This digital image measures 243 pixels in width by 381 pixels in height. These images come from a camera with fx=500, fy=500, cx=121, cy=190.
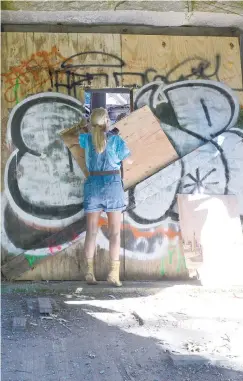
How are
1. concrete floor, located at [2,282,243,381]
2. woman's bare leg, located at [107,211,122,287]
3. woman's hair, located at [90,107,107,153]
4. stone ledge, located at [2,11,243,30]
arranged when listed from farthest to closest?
stone ledge, located at [2,11,243,30], woman's bare leg, located at [107,211,122,287], woman's hair, located at [90,107,107,153], concrete floor, located at [2,282,243,381]

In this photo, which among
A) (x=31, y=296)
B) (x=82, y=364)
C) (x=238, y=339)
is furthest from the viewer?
(x=31, y=296)

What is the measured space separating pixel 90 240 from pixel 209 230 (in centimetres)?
151

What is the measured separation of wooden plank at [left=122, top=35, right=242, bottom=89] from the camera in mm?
6234

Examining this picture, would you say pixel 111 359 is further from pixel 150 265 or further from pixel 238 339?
pixel 150 265

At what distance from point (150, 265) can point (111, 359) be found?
233 centimetres

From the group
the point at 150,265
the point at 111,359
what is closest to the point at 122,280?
the point at 150,265

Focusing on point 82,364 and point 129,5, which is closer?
point 82,364

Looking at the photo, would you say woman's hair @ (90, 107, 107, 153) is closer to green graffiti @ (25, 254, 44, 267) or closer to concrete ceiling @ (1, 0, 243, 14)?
concrete ceiling @ (1, 0, 243, 14)

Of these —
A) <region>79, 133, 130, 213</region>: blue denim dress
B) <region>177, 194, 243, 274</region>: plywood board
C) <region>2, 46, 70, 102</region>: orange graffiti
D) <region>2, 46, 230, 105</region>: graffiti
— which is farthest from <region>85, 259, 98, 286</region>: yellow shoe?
<region>2, 46, 70, 102</region>: orange graffiti

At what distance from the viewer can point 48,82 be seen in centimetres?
612

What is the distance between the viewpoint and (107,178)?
5.64m

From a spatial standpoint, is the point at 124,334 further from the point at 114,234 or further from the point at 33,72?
the point at 33,72

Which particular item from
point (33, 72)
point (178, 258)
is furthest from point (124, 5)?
point (178, 258)

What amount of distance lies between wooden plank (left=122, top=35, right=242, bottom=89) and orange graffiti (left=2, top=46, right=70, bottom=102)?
863 mm
